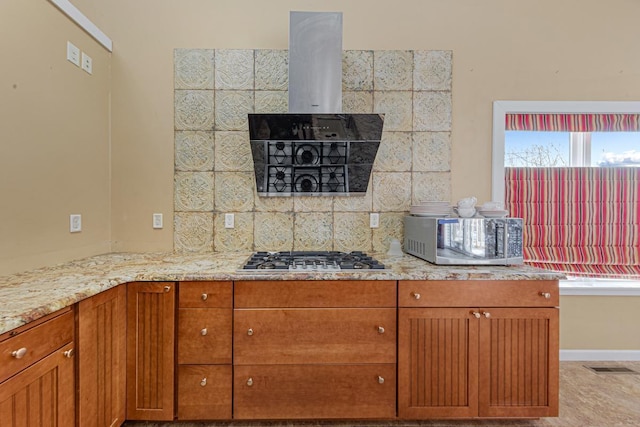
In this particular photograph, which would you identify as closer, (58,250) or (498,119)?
(58,250)

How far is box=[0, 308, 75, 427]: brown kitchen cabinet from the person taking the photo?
108 centimetres

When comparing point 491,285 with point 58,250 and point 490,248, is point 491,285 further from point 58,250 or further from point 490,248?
point 58,250

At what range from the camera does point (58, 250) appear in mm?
2020

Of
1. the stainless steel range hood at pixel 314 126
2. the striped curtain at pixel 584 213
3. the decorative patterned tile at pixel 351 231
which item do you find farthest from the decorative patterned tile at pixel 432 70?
the decorative patterned tile at pixel 351 231

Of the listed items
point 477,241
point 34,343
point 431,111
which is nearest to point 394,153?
point 431,111

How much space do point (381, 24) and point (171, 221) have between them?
7.19ft

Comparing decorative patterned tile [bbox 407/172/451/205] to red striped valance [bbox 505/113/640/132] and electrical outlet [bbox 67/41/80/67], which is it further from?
electrical outlet [bbox 67/41/80/67]

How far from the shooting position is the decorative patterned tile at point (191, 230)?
8.46 ft

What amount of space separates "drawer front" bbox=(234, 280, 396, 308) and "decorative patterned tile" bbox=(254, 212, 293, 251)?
30.3 inches

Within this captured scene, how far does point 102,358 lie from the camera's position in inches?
62.8

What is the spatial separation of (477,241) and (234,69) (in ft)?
6.82

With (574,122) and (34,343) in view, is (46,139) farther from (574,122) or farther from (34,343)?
(574,122)

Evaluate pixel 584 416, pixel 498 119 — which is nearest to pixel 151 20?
pixel 498 119

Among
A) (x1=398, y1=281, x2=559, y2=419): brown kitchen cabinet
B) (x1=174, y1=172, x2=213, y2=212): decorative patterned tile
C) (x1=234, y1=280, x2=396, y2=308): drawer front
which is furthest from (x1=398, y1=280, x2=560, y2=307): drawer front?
(x1=174, y1=172, x2=213, y2=212): decorative patterned tile
